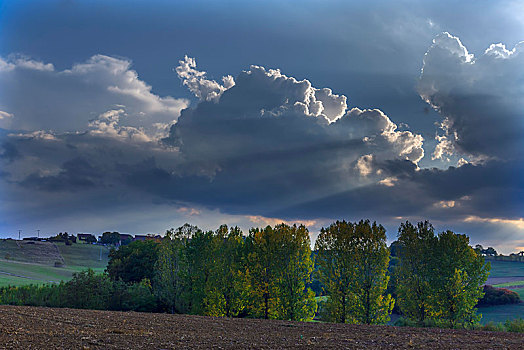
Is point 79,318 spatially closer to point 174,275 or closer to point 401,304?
point 174,275

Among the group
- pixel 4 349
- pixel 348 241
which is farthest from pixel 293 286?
pixel 4 349

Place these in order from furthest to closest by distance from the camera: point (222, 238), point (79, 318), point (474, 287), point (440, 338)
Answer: point (222, 238) → point (474, 287) → point (79, 318) → point (440, 338)

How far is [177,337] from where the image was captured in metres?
26.8

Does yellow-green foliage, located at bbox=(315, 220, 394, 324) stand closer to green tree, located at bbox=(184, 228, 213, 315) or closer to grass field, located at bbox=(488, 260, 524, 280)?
green tree, located at bbox=(184, 228, 213, 315)

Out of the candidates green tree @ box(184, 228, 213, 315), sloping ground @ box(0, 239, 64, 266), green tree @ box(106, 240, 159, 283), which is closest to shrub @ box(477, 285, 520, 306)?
green tree @ box(184, 228, 213, 315)

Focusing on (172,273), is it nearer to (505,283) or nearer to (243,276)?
(243,276)

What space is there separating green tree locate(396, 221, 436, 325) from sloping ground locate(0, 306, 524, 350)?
88.4 feet

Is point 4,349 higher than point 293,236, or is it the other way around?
point 293,236

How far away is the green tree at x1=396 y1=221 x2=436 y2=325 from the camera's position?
5934cm

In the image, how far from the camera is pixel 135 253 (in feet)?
272

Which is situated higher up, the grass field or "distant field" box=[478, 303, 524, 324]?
the grass field

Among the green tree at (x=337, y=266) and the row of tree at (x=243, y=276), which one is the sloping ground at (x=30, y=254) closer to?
the row of tree at (x=243, y=276)

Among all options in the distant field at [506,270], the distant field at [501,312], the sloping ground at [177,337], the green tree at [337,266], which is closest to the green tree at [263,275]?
the green tree at [337,266]

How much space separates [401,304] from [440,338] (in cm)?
3075
